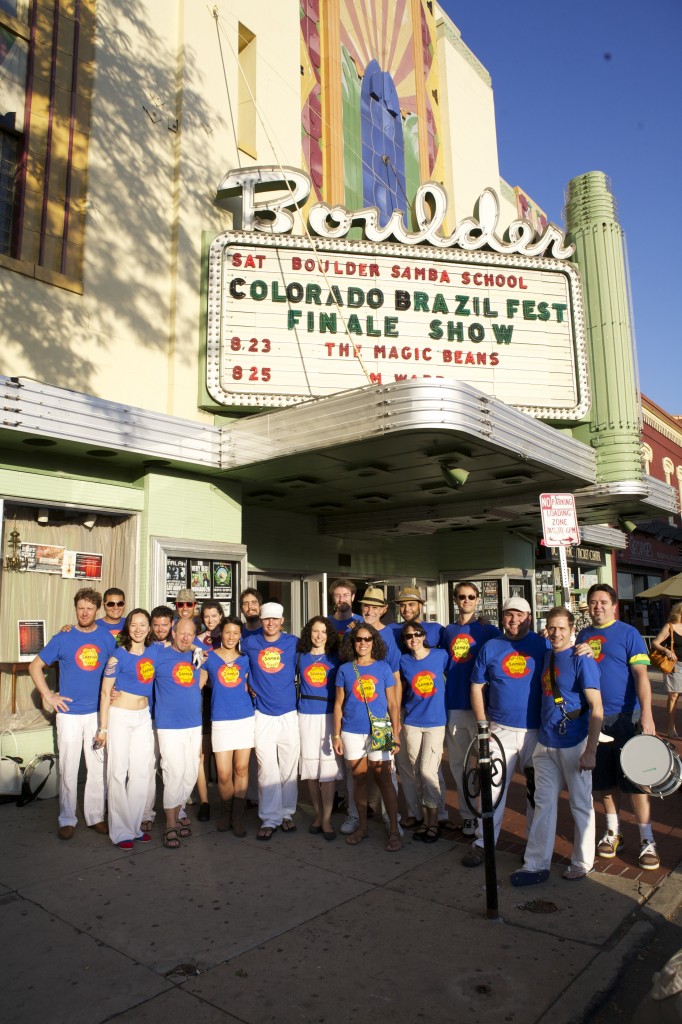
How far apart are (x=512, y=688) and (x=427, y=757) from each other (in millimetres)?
1073

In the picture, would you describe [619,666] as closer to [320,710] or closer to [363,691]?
[363,691]

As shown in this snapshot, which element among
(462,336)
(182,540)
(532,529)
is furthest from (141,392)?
(532,529)

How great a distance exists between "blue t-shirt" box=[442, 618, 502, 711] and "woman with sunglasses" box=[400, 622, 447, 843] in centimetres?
16

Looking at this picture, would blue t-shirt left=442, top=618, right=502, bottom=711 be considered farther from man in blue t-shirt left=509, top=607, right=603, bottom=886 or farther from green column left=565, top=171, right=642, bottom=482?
green column left=565, top=171, right=642, bottom=482

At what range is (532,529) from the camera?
623 inches

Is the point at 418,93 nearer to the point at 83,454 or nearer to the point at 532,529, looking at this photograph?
the point at 532,529

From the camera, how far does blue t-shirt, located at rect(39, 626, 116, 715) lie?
6402 mm

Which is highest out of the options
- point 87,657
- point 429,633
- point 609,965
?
point 429,633

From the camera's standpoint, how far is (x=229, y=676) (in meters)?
6.35

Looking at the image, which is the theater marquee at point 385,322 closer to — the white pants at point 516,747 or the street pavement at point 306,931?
the white pants at point 516,747

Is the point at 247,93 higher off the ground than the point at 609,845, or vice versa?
the point at 247,93

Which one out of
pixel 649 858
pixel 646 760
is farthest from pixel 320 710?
pixel 649 858

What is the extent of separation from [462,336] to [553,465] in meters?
2.65

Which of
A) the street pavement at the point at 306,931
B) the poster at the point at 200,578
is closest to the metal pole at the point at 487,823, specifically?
the street pavement at the point at 306,931
